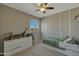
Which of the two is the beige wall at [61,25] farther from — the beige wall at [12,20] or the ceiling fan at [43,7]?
the beige wall at [12,20]

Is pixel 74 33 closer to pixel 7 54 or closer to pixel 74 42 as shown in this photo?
pixel 74 42

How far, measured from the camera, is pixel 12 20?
63.6 inches

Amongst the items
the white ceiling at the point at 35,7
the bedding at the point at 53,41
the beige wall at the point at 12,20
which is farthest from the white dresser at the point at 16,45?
the white ceiling at the point at 35,7

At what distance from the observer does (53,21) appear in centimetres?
175

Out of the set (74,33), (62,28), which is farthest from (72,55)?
(62,28)

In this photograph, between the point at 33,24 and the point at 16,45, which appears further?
the point at 33,24

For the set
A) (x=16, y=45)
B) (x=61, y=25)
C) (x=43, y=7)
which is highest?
(x=43, y=7)

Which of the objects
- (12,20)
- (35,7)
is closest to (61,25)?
(35,7)

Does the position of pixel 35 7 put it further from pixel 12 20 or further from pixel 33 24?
pixel 12 20

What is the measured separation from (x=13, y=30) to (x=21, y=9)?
0.40 meters

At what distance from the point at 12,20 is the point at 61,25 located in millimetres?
895

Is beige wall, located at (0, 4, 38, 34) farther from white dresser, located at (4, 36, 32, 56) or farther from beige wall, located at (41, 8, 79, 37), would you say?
beige wall, located at (41, 8, 79, 37)

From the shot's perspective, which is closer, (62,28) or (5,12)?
(5,12)

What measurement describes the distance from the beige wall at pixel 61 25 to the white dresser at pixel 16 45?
34 cm
